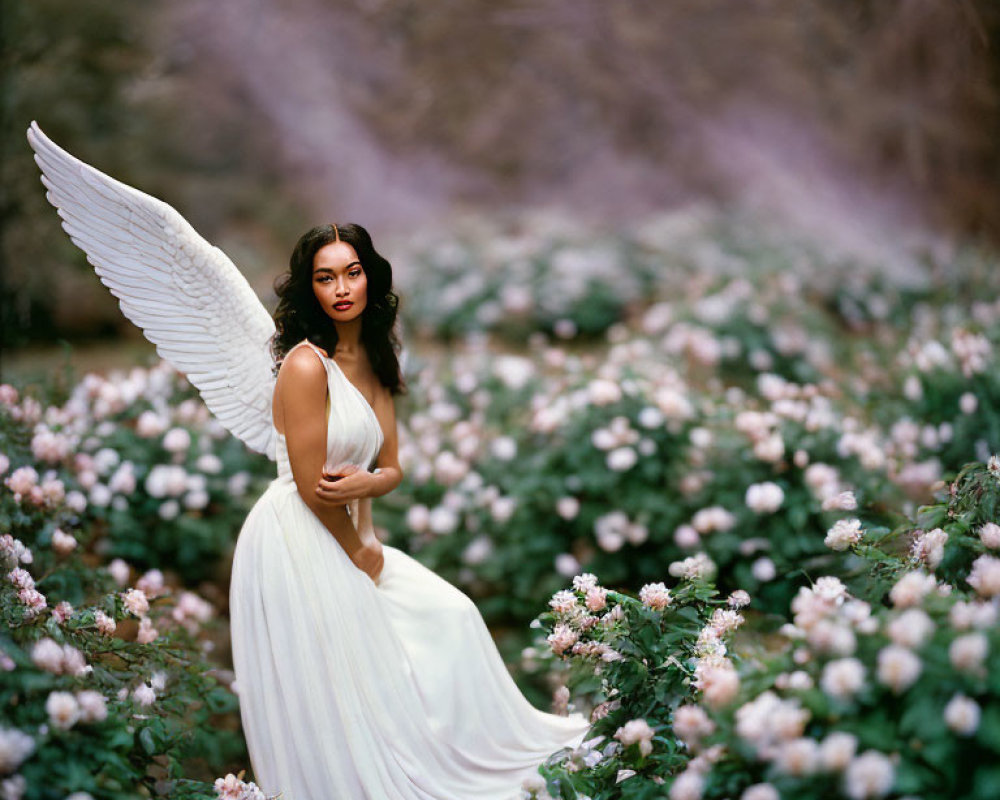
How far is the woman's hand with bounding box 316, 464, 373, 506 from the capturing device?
6.85 ft

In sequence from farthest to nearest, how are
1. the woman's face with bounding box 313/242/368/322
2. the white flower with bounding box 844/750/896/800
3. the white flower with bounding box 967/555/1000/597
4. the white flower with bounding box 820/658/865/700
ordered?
1. the woman's face with bounding box 313/242/368/322
2. the white flower with bounding box 967/555/1000/597
3. the white flower with bounding box 820/658/865/700
4. the white flower with bounding box 844/750/896/800

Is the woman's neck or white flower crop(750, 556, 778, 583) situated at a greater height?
the woman's neck

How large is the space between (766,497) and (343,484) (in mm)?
1701

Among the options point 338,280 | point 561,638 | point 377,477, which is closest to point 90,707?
point 377,477

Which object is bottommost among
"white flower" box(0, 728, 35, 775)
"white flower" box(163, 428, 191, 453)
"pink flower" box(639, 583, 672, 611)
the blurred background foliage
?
"white flower" box(0, 728, 35, 775)

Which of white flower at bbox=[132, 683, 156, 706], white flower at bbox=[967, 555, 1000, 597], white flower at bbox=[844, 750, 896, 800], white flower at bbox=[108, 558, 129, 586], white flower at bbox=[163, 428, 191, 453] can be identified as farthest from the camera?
white flower at bbox=[163, 428, 191, 453]

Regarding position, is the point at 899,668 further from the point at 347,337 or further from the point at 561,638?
the point at 347,337

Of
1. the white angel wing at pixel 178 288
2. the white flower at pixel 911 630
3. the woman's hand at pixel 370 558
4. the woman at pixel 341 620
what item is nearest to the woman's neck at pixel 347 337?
the woman at pixel 341 620

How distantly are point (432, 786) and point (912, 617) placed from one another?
4.17 feet

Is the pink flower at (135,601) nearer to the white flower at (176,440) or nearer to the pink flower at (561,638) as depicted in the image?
the pink flower at (561,638)

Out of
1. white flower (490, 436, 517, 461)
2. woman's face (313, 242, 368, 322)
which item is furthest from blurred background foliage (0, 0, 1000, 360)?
woman's face (313, 242, 368, 322)

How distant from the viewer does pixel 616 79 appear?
8.82m

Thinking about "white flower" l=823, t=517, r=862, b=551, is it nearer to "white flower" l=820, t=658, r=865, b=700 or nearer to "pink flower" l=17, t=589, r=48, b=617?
"white flower" l=820, t=658, r=865, b=700

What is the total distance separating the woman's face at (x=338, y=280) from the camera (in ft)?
7.06
